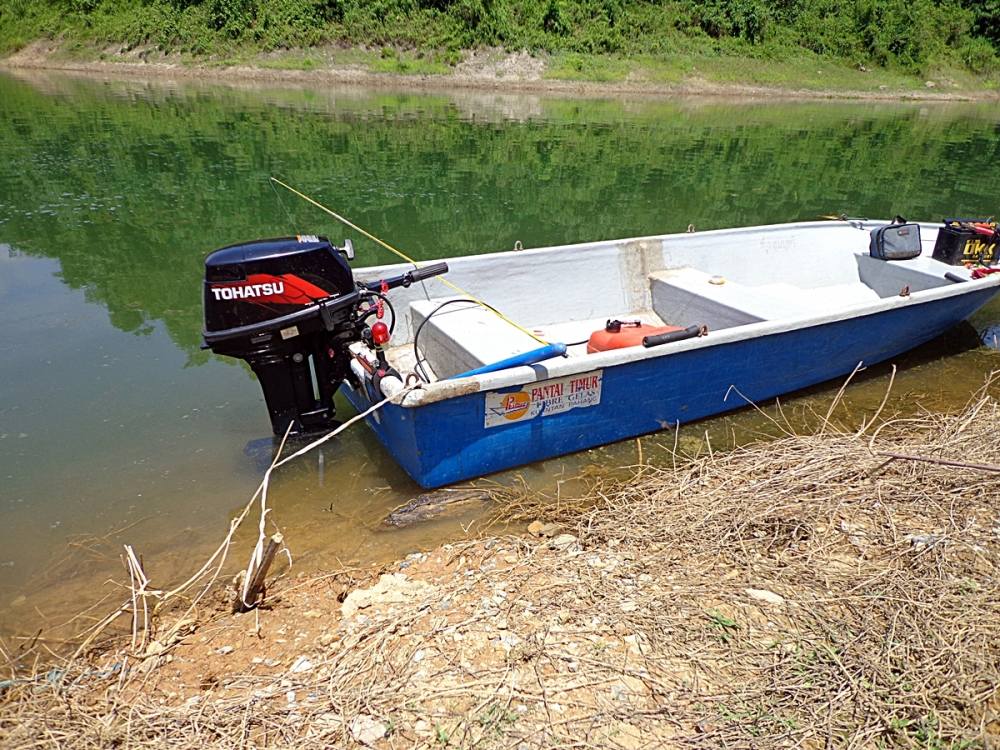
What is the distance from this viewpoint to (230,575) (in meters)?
3.44

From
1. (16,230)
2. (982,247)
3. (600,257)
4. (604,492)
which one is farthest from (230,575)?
(16,230)

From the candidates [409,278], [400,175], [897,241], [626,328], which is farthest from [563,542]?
[400,175]

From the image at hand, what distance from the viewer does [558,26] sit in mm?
31562

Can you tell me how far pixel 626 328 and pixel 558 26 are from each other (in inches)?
1234

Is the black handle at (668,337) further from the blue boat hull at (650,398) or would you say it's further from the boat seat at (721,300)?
→ the boat seat at (721,300)

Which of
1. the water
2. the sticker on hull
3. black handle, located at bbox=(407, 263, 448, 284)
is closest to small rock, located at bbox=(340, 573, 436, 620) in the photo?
the water

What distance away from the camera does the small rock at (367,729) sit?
2080 mm

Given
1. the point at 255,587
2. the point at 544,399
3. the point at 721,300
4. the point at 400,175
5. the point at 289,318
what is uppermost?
the point at 289,318

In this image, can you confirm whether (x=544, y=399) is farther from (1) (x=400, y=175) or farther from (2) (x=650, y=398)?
(1) (x=400, y=175)

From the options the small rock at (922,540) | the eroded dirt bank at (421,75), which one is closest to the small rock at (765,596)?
the small rock at (922,540)

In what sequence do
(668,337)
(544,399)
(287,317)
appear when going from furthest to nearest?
(668,337)
(544,399)
(287,317)

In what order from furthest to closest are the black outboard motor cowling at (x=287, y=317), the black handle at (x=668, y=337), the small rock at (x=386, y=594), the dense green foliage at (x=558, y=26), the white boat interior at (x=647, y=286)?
the dense green foliage at (x=558, y=26) < the white boat interior at (x=647, y=286) < the black handle at (x=668, y=337) < the black outboard motor cowling at (x=287, y=317) < the small rock at (x=386, y=594)

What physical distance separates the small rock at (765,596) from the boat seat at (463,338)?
6.47ft

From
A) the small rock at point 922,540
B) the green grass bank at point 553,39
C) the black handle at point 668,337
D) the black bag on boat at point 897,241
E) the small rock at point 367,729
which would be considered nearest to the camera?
the small rock at point 367,729
